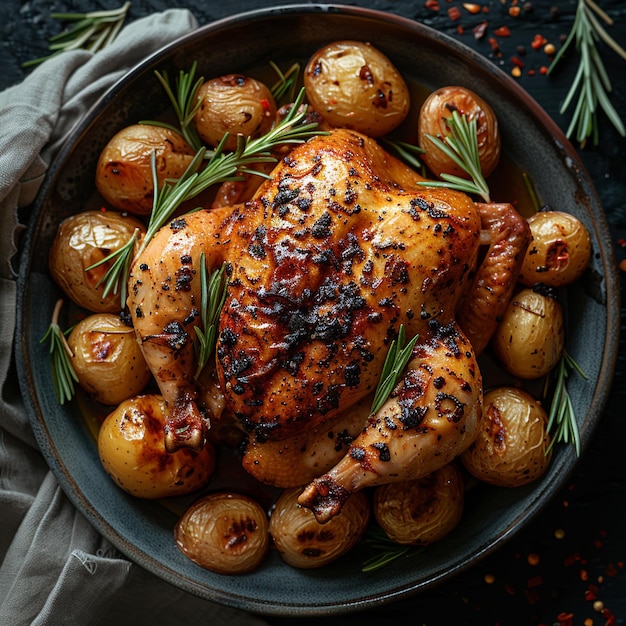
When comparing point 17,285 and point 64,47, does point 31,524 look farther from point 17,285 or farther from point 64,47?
point 64,47

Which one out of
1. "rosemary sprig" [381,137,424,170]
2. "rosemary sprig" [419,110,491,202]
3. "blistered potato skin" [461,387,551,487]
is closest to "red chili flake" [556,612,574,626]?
"blistered potato skin" [461,387,551,487]

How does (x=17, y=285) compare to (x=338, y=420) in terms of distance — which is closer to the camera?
(x=338, y=420)

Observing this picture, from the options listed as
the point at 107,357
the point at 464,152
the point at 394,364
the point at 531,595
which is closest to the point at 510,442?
the point at 394,364

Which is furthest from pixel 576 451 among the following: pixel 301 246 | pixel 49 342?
pixel 49 342

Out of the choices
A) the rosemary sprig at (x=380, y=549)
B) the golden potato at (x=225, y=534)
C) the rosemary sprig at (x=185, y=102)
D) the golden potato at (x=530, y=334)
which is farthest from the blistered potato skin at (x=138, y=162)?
the rosemary sprig at (x=380, y=549)

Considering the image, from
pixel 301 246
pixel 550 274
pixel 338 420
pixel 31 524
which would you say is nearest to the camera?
pixel 301 246

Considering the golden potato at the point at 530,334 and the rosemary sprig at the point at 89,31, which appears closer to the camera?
the golden potato at the point at 530,334

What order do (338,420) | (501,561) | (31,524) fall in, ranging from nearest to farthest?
1. (338,420)
2. (31,524)
3. (501,561)

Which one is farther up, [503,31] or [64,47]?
[503,31]

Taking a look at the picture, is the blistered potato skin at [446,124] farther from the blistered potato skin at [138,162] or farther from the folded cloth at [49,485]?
the folded cloth at [49,485]
